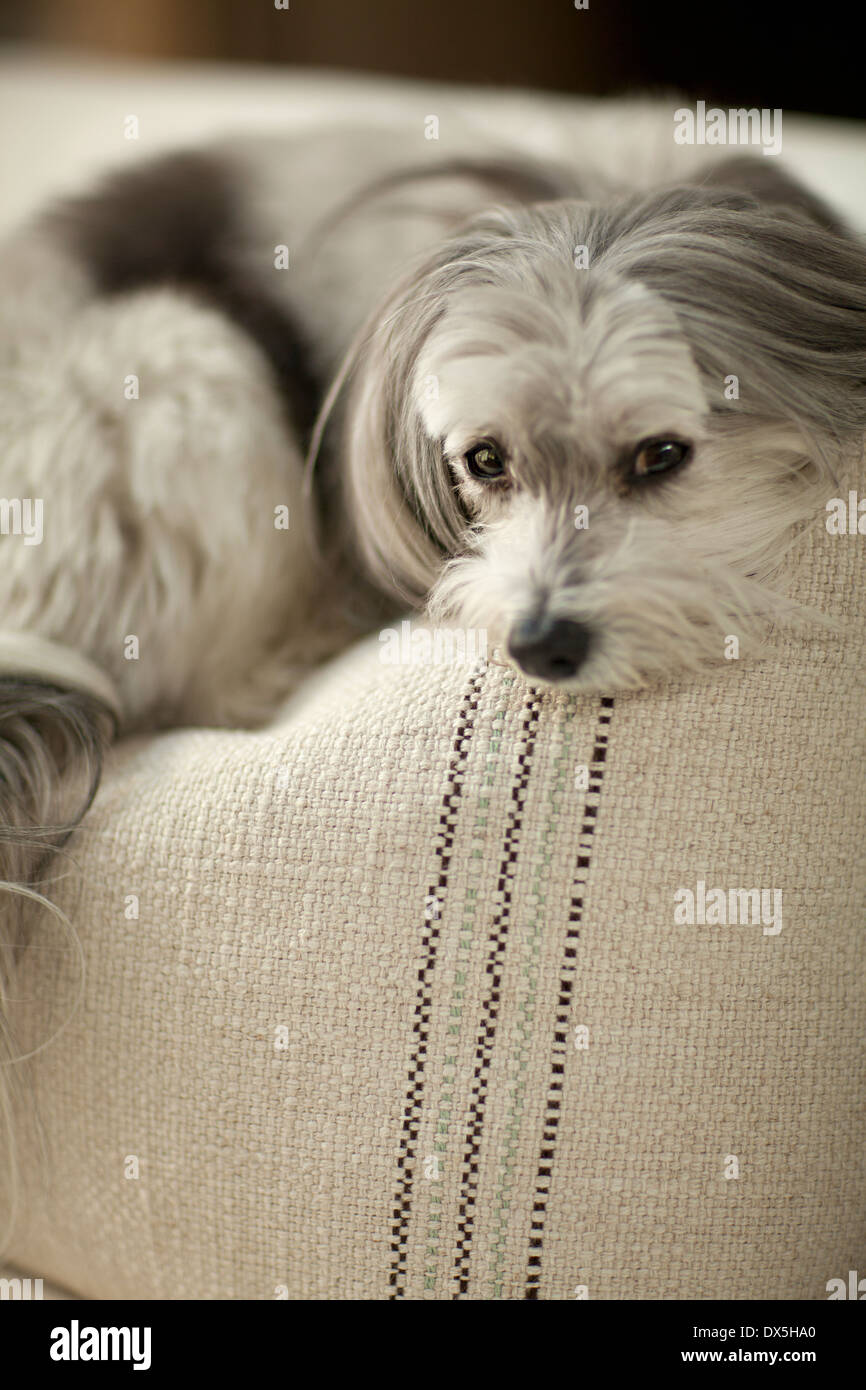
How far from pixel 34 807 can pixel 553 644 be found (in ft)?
1.83

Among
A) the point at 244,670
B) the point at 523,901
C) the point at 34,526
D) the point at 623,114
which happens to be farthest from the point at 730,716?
the point at 623,114

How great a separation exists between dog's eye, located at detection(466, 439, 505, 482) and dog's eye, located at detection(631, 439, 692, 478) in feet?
0.45

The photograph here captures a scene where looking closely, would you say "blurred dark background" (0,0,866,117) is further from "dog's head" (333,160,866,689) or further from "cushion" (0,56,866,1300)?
"cushion" (0,56,866,1300)

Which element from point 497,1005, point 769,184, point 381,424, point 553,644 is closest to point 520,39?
point 769,184

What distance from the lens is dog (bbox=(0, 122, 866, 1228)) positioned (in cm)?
94

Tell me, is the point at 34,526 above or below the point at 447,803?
above

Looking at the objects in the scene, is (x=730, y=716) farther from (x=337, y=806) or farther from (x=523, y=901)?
(x=337, y=806)

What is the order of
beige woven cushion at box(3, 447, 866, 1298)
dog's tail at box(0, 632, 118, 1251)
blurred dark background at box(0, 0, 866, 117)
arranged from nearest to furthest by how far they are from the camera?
1. beige woven cushion at box(3, 447, 866, 1298)
2. dog's tail at box(0, 632, 118, 1251)
3. blurred dark background at box(0, 0, 866, 117)

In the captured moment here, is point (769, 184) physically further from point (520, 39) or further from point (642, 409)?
point (520, 39)

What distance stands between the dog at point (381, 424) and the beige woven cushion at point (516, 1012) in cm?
9

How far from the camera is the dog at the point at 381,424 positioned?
94cm

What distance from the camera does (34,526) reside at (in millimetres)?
1209

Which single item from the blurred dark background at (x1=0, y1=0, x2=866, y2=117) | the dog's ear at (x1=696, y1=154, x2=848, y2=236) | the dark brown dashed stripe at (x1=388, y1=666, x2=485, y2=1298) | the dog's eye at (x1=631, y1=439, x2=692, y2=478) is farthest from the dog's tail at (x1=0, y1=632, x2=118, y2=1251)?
the blurred dark background at (x1=0, y1=0, x2=866, y2=117)
